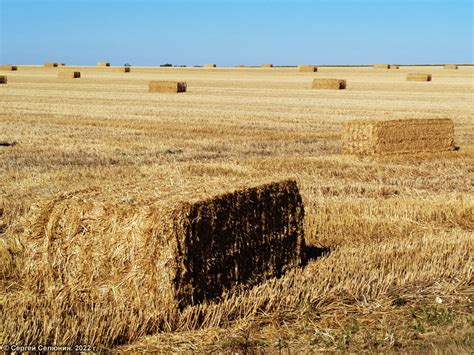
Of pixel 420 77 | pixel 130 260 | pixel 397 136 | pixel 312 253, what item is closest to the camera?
pixel 130 260

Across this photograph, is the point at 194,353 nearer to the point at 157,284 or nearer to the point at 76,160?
the point at 157,284

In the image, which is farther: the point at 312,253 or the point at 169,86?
the point at 169,86

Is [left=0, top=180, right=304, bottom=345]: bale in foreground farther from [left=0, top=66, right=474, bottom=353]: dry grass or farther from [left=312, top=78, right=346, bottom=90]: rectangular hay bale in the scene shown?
[left=312, top=78, right=346, bottom=90]: rectangular hay bale

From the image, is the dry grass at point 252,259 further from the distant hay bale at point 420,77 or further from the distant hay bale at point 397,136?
the distant hay bale at point 420,77

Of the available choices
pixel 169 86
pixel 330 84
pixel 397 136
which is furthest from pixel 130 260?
pixel 330 84

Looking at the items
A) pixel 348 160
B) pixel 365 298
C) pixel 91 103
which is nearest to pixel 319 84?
pixel 91 103

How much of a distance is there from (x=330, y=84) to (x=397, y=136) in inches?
1111

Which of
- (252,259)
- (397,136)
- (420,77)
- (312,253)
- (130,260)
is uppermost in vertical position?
(130,260)

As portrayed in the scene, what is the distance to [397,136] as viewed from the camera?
1535 centimetres

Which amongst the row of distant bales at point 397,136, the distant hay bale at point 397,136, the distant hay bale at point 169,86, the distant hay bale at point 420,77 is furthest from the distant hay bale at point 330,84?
the distant hay bale at point 397,136

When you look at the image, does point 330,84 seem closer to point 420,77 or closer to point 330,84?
point 330,84

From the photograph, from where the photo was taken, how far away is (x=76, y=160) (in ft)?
47.1

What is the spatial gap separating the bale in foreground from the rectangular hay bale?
3706 centimetres

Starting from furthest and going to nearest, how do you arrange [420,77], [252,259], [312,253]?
1. [420,77]
2. [312,253]
3. [252,259]
